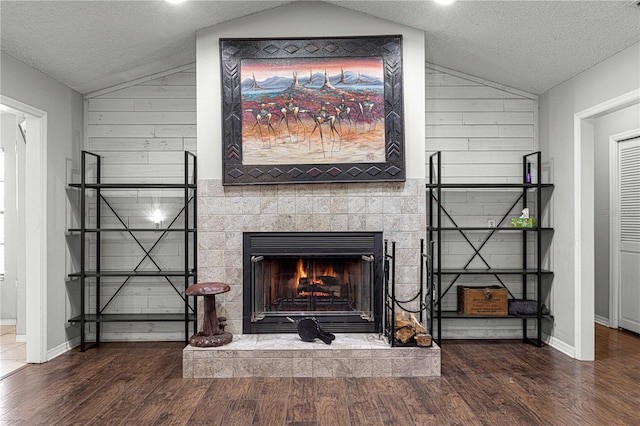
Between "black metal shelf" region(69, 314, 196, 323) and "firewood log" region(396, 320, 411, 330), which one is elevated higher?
"firewood log" region(396, 320, 411, 330)

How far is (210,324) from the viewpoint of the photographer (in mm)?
4055

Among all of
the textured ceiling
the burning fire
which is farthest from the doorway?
the burning fire

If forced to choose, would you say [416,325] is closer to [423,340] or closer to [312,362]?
[423,340]

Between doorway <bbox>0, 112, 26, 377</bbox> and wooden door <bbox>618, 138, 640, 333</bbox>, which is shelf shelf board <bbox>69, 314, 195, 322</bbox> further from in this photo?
wooden door <bbox>618, 138, 640, 333</bbox>

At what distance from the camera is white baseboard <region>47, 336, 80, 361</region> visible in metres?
4.45

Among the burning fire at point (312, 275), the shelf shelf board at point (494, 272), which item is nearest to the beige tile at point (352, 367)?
the burning fire at point (312, 275)

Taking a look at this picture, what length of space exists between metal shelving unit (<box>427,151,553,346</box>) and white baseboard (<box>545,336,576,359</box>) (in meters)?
0.12

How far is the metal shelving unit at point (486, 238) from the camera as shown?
4.74 meters

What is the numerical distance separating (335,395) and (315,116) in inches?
86.3

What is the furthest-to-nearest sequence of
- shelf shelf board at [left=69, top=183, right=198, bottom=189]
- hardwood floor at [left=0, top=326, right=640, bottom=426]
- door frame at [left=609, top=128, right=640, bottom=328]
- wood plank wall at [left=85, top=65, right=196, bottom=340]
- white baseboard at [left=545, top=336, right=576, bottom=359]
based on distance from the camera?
door frame at [left=609, top=128, right=640, bottom=328], wood plank wall at [left=85, top=65, right=196, bottom=340], shelf shelf board at [left=69, top=183, right=198, bottom=189], white baseboard at [left=545, top=336, right=576, bottom=359], hardwood floor at [left=0, top=326, right=640, bottom=426]

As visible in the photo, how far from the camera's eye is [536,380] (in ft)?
12.4

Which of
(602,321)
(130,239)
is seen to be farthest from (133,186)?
(602,321)

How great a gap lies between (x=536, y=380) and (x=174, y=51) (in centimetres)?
404

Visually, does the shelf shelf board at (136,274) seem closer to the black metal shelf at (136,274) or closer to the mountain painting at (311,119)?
the black metal shelf at (136,274)
